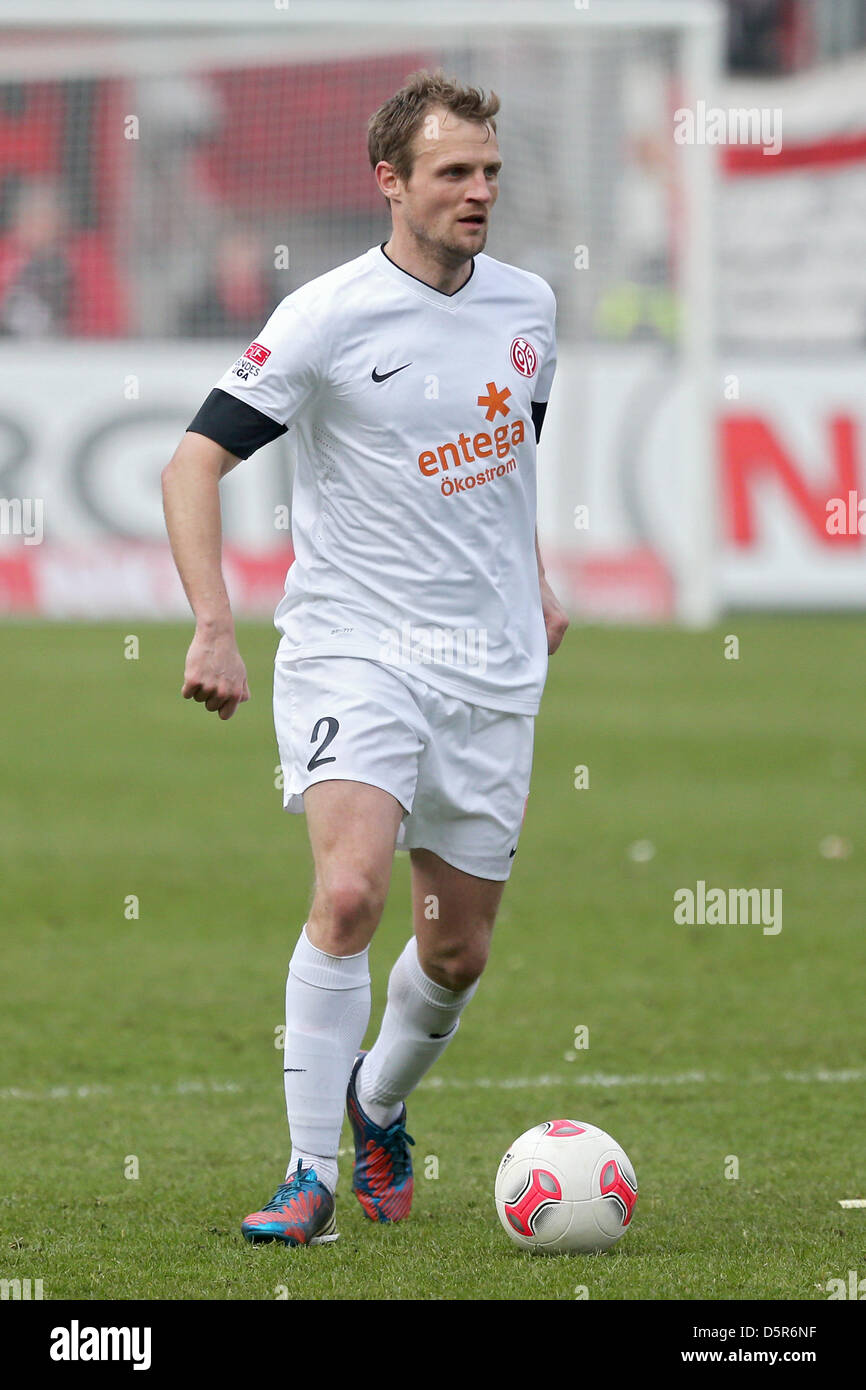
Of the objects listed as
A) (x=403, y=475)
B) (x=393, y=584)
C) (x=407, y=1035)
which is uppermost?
(x=403, y=475)

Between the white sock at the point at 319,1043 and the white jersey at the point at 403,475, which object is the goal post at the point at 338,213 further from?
the white sock at the point at 319,1043

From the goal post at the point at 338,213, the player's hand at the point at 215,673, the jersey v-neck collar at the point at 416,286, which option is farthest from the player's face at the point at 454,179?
the goal post at the point at 338,213

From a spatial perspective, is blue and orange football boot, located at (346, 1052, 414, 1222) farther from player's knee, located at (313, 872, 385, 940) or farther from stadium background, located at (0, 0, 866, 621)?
stadium background, located at (0, 0, 866, 621)

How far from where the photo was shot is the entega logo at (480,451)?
462 centimetres

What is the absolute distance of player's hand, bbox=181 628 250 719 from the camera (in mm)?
4262

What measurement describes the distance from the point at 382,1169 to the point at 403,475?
5.02ft

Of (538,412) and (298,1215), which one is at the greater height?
(538,412)

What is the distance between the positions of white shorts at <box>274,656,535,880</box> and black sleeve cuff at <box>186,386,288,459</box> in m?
0.47

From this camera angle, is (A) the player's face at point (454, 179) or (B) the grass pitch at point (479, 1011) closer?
(B) the grass pitch at point (479, 1011)

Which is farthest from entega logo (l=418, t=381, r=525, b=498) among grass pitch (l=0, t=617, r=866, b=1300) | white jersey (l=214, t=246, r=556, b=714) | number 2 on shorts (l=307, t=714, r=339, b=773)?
grass pitch (l=0, t=617, r=866, b=1300)

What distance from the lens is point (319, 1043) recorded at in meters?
4.52

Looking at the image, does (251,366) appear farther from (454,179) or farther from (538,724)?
(538,724)

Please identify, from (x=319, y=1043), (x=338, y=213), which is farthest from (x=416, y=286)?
(x=338, y=213)

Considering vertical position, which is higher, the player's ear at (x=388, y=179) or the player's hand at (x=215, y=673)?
the player's ear at (x=388, y=179)
